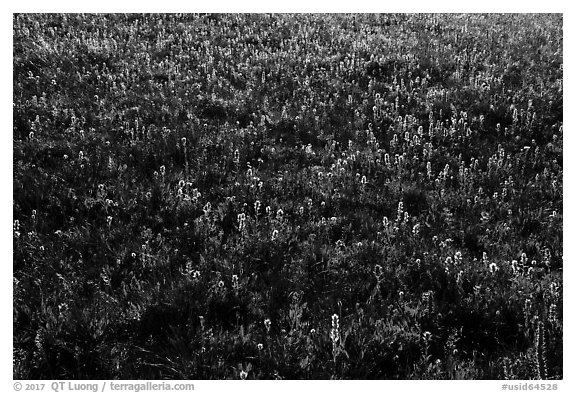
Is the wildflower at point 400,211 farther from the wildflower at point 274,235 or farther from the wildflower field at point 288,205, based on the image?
the wildflower at point 274,235

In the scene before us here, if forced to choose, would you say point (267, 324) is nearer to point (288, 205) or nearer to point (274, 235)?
point (274, 235)

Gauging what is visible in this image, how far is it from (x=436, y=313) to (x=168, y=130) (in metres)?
5.14

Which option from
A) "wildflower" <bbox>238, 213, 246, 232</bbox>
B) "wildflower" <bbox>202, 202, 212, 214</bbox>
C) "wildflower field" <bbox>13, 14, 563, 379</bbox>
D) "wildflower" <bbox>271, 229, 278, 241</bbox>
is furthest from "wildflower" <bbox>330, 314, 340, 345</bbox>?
"wildflower" <bbox>202, 202, 212, 214</bbox>

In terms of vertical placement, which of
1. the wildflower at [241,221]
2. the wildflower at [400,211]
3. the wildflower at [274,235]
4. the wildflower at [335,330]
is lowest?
the wildflower at [335,330]

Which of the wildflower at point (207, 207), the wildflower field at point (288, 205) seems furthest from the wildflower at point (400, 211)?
the wildflower at point (207, 207)

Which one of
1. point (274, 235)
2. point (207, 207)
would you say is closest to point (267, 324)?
point (274, 235)

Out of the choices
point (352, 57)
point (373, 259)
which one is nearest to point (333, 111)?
point (352, 57)

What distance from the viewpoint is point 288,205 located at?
22.6 feet

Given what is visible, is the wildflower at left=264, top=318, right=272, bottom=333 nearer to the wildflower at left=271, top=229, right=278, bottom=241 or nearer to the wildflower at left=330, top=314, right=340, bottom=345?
the wildflower at left=330, top=314, right=340, bottom=345

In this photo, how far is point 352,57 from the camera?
36.8 ft

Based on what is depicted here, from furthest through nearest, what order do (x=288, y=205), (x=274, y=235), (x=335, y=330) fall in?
(x=288, y=205), (x=274, y=235), (x=335, y=330)

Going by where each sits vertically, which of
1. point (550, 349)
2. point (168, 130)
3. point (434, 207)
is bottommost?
point (550, 349)

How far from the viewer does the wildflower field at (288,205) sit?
486cm

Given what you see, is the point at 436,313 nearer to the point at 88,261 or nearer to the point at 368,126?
the point at 88,261
